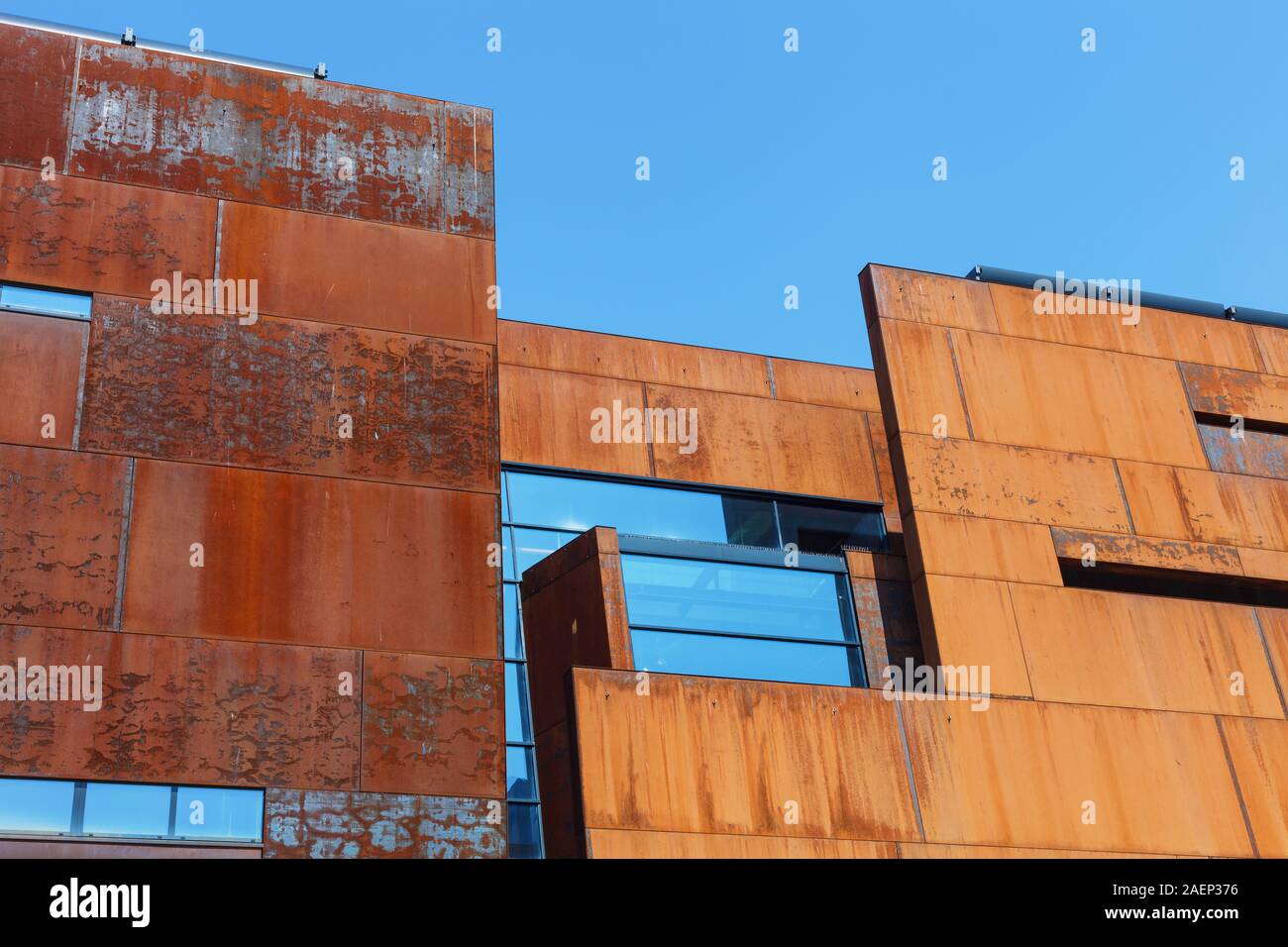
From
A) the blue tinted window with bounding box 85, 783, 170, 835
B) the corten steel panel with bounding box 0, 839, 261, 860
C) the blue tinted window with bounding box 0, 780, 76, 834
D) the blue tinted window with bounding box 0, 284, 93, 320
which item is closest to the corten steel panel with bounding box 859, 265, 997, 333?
the blue tinted window with bounding box 0, 284, 93, 320

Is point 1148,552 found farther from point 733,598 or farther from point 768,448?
point 733,598

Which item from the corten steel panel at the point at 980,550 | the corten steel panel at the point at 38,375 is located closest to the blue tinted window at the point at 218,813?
the corten steel panel at the point at 38,375

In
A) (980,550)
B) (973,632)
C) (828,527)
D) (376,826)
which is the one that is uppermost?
(828,527)

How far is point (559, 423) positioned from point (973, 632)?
7229 mm

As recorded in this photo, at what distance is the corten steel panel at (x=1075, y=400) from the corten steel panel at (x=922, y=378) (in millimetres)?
188

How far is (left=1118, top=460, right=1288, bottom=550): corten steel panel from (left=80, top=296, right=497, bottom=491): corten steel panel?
11.2 meters

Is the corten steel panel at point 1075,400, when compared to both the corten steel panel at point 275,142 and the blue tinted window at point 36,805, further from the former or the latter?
the blue tinted window at point 36,805

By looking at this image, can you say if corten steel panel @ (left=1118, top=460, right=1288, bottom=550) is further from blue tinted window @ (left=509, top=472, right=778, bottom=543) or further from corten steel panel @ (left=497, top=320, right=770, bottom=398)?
corten steel panel @ (left=497, top=320, right=770, bottom=398)

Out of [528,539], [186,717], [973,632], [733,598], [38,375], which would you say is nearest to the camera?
[186,717]

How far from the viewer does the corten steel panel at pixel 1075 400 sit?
2241cm

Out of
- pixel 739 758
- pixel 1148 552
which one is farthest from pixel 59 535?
pixel 1148 552

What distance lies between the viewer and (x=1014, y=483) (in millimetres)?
21734

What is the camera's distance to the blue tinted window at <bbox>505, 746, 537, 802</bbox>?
59.5 ft

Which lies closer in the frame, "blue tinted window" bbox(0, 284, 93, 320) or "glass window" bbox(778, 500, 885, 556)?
"blue tinted window" bbox(0, 284, 93, 320)
